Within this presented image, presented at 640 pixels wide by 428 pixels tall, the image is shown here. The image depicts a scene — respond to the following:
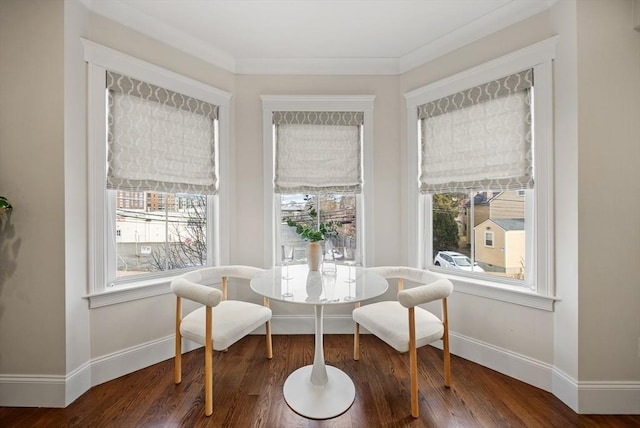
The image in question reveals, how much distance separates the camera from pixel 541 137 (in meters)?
1.88

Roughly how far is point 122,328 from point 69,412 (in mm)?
506

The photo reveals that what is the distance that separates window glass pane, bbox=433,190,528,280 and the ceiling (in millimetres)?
1269

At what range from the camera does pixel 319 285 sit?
175 cm

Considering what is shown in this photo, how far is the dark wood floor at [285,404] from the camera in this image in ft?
5.18

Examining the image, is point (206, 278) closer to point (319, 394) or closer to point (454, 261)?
point (319, 394)

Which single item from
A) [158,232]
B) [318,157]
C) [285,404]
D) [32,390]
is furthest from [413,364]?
[32,390]

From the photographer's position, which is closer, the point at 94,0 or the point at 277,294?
the point at 277,294

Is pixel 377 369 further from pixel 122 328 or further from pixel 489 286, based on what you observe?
pixel 122 328

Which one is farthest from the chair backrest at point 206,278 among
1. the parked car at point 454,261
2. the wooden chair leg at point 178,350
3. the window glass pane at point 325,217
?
the parked car at point 454,261

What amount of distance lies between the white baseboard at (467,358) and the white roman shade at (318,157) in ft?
5.31

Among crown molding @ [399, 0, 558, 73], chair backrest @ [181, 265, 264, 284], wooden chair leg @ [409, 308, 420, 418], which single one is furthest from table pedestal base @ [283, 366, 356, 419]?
crown molding @ [399, 0, 558, 73]

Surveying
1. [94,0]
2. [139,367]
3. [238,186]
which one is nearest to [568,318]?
[238,186]

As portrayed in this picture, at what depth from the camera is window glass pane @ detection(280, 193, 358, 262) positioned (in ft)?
8.89

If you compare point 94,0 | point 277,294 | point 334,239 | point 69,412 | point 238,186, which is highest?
point 94,0
